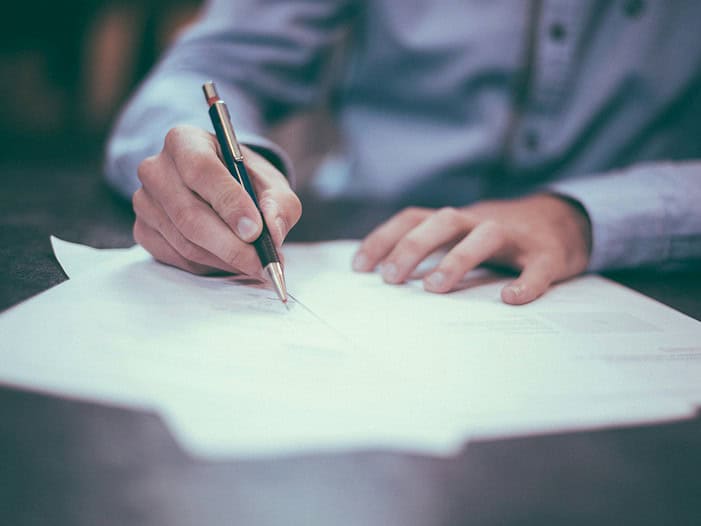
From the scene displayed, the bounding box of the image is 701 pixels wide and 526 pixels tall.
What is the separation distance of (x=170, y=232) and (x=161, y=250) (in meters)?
0.02

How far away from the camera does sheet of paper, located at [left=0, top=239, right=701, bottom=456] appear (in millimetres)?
238

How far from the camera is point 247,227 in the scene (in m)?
0.37

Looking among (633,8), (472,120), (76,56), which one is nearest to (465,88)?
(472,120)

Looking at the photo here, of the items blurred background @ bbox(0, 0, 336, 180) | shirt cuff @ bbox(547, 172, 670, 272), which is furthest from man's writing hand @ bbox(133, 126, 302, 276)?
blurred background @ bbox(0, 0, 336, 180)

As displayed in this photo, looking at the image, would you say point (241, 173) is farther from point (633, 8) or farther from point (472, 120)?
point (633, 8)

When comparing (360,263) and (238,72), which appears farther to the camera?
(238,72)

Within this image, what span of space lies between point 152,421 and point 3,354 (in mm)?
98

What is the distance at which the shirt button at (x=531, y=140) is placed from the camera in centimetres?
76

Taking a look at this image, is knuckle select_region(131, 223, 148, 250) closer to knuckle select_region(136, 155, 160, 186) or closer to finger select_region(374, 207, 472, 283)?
knuckle select_region(136, 155, 160, 186)

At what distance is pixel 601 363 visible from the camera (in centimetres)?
31

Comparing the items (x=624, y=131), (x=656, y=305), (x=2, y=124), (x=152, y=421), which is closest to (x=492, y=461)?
(x=152, y=421)

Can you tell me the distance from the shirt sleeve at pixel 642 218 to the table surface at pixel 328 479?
0.29 m

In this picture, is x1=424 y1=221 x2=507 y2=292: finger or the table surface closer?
the table surface

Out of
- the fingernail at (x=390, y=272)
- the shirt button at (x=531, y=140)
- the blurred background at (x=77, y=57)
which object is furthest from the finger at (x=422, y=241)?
the blurred background at (x=77, y=57)
